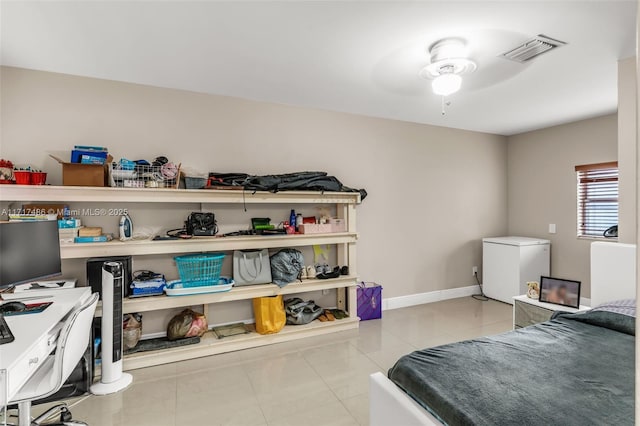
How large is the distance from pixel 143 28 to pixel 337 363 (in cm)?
296

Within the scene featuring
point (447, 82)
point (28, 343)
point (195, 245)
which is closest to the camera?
point (28, 343)

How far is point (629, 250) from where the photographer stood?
248 cm

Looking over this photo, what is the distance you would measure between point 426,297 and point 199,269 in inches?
123

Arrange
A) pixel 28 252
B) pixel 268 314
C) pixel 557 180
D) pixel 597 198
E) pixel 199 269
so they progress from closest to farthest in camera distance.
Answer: pixel 28 252
pixel 199 269
pixel 268 314
pixel 597 198
pixel 557 180

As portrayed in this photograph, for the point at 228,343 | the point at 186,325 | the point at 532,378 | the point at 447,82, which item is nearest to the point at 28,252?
the point at 186,325

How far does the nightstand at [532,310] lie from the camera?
108 inches

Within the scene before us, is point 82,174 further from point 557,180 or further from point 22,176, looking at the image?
point 557,180

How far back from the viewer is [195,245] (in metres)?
3.04

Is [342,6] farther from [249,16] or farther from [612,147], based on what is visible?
[612,147]

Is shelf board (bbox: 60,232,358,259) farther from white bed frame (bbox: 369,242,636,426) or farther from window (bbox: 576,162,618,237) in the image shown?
window (bbox: 576,162,618,237)

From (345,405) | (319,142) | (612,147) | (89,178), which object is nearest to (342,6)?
(319,142)

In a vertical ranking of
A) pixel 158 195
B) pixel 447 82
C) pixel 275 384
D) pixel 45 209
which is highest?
pixel 447 82

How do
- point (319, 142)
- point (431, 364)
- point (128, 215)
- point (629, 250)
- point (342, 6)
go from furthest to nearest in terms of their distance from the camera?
point (319, 142), point (128, 215), point (629, 250), point (342, 6), point (431, 364)

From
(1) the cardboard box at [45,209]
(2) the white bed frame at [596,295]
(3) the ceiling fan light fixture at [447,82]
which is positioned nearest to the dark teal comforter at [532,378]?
(2) the white bed frame at [596,295]
